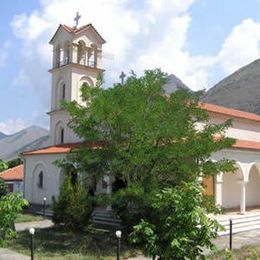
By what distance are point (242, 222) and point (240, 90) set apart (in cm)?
7397

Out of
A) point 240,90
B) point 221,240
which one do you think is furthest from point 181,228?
point 240,90

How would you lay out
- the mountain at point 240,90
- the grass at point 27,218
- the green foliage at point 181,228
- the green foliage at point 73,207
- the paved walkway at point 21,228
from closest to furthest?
the green foliage at point 181,228 < the paved walkway at point 21,228 < the green foliage at point 73,207 < the grass at point 27,218 < the mountain at point 240,90

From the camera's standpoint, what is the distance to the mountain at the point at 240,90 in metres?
85.6

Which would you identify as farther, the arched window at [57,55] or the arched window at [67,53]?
the arched window at [57,55]

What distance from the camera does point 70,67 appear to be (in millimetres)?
30781

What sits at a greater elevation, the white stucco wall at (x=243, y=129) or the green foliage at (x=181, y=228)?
the white stucco wall at (x=243, y=129)

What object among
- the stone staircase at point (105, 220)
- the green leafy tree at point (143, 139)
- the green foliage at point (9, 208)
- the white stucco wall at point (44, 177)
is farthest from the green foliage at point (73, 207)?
the green foliage at point (9, 208)

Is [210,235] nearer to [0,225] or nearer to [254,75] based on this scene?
[0,225]

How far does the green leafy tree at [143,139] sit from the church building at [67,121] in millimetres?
11061

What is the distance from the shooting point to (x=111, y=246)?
1747 cm

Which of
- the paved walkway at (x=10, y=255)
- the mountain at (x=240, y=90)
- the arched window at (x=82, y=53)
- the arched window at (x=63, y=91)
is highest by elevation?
the mountain at (x=240, y=90)

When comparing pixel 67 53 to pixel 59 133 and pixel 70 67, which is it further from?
pixel 59 133

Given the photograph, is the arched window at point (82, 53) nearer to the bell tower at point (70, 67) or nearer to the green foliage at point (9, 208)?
the bell tower at point (70, 67)

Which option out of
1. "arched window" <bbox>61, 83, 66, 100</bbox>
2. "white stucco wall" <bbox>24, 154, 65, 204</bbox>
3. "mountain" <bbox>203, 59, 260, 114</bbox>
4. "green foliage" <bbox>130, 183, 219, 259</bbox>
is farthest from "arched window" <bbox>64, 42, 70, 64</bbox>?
"mountain" <bbox>203, 59, 260, 114</bbox>
